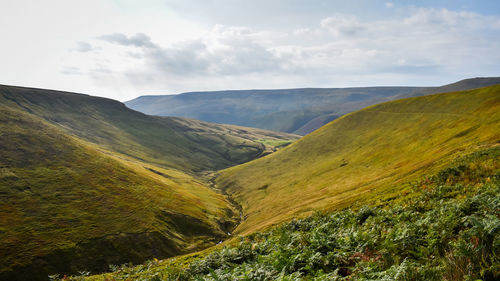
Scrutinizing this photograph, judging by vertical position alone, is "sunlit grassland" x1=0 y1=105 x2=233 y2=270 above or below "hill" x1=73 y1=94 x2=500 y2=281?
below

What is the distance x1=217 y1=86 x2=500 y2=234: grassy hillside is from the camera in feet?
225

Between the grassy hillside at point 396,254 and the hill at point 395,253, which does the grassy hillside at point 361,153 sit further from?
the grassy hillside at point 396,254

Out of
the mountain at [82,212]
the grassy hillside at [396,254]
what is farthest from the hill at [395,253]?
the mountain at [82,212]

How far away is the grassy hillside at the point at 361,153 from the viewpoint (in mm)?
68438

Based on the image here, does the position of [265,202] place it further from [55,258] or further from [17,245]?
[17,245]

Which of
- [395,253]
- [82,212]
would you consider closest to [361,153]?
[395,253]

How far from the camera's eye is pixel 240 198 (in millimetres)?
134625

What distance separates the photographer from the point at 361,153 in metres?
111

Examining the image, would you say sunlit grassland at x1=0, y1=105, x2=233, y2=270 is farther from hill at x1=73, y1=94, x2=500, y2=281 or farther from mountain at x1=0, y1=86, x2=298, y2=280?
hill at x1=73, y1=94, x2=500, y2=281


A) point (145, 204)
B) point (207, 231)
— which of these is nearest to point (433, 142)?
point (207, 231)

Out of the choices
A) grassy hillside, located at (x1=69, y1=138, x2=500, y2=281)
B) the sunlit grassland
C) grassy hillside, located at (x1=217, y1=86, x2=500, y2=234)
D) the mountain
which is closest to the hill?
grassy hillside, located at (x1=69, y1=138, x2=500, y2=281)

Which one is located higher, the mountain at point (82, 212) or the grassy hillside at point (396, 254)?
the grassy hillside at point (396, 254)

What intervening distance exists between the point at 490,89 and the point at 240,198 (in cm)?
12133

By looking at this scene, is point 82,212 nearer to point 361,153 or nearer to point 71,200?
point 71,200
